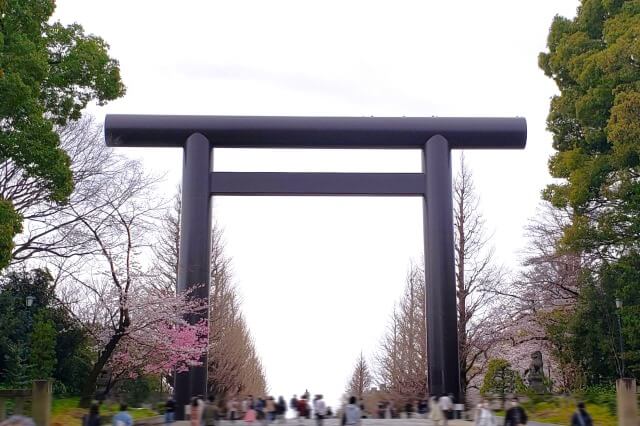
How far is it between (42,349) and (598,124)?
1851cm

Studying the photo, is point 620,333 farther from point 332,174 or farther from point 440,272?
point 332,174

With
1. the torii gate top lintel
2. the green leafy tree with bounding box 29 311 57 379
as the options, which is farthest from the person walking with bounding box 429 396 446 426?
the green leafy tree with bounding box 29 311 57 379

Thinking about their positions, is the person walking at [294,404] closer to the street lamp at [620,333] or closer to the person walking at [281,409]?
the person walking at [281,409]

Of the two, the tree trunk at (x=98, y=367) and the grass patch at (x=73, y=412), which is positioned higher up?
the tree trunk at (x=98, y=367)

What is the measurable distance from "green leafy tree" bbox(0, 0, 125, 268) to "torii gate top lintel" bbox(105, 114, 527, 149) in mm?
1319

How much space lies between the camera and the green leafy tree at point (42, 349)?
24.4 metres

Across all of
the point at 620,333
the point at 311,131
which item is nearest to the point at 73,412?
the point at 311,131

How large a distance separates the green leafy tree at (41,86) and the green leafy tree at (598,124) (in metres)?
14.2

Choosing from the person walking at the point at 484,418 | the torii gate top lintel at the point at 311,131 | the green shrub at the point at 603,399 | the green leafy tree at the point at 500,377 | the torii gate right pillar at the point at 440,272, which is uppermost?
the torii gate top lintel at the point at 311,131

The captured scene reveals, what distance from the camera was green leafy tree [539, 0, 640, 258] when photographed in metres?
→ 24.1

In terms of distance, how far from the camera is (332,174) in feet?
76.2

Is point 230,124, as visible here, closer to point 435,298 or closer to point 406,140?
point 406,140

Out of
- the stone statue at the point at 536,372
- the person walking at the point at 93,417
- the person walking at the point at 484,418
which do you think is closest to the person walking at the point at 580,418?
the person walking at the point at 484,418

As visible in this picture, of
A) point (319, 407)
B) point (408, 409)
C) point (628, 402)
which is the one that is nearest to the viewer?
point (628, 402)
